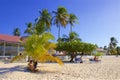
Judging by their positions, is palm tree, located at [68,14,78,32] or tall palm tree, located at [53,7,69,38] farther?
palm tree, located at [68,14,78,32]

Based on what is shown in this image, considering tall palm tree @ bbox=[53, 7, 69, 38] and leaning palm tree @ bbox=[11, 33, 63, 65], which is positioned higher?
tall palm tree @ bbox=[53, 7, 69, 38]

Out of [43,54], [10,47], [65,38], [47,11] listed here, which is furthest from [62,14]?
[43,54]

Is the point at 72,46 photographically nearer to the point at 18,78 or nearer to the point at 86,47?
the point at 86,47

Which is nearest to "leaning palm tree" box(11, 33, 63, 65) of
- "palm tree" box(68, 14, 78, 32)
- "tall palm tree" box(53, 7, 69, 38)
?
"tall palm tree" box(53, 7, 69, 38)

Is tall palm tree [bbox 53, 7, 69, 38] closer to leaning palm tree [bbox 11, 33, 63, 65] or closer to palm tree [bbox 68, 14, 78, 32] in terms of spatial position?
palm tree [bbox 68, 14, 78, 32]

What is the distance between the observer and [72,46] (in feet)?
106

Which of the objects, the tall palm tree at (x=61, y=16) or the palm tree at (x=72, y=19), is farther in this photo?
the palm tree at (x=72, y=19)

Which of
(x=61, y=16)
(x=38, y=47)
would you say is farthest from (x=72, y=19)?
(x=38, y=47)

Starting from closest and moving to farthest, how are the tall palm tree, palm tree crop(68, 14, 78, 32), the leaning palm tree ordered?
1. the leaning palm tree
2. the tall palm tree
3. palm tree crop(68, 14, 78, 32)

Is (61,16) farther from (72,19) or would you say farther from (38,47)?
(38,47)

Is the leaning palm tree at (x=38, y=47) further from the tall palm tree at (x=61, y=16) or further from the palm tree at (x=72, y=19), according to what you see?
the palm tree at (x=72, y=19)

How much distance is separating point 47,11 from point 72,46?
62.6 feet

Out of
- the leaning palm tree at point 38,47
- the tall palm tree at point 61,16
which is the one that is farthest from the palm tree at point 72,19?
the leaning palm tree at point 38,47

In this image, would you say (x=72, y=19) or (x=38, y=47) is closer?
(x=38, y=47)
